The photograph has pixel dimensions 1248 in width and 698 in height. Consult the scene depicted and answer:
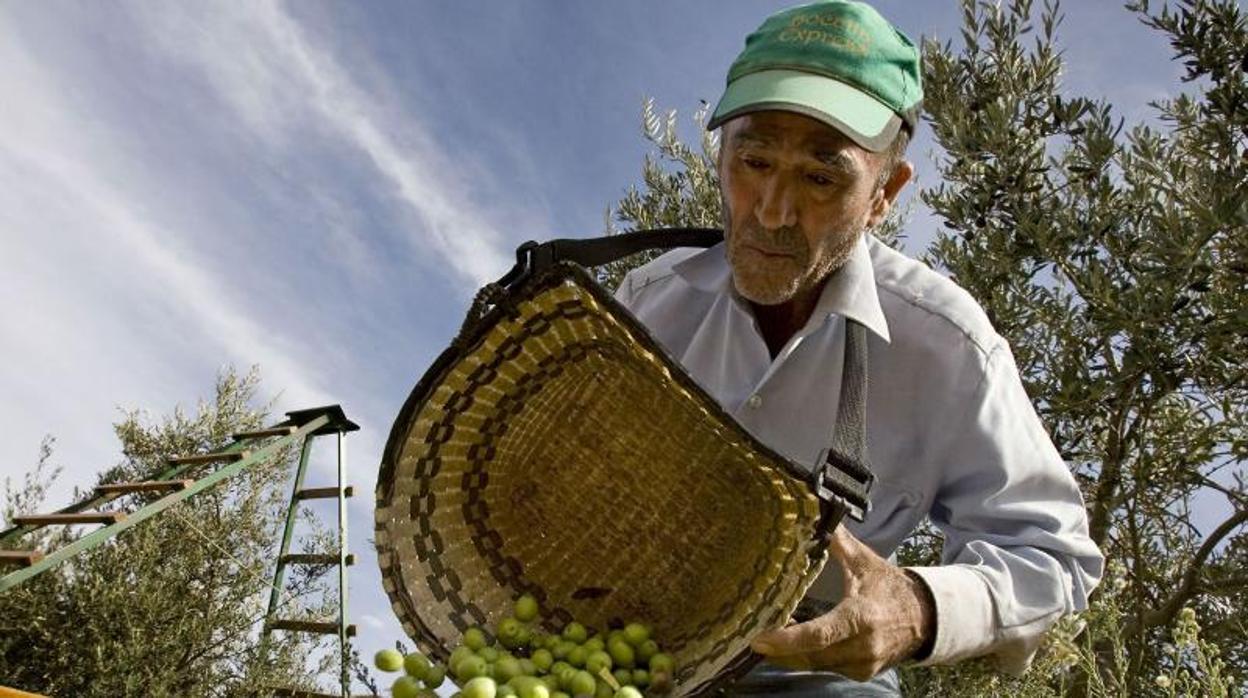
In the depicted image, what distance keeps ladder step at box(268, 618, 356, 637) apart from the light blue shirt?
5464 mm

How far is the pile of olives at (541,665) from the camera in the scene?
1.95 meters

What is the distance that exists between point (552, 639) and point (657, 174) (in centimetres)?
618

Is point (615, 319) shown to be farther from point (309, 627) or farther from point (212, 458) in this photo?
point (309, 627)

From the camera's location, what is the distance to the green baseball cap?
2193 mm

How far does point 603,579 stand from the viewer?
2439mm

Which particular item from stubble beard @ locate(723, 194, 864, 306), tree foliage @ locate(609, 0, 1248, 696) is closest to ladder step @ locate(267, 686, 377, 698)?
tree foliage @ locate(609, 0, 1248, 696)

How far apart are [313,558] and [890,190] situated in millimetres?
6110

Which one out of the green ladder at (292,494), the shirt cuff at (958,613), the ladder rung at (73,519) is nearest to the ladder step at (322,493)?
the green ladder at (292,494)

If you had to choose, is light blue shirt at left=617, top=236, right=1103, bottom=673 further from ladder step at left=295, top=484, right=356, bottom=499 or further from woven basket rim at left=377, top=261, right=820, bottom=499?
ladder step at left=295, top=484, right=356, bottom=499

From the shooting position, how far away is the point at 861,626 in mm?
1755

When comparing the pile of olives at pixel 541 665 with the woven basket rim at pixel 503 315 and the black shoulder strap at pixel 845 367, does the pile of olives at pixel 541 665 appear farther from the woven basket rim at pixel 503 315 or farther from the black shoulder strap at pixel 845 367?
the black shoulder strap at pixel 845 367

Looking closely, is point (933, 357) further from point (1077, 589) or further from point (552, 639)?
point (552, 639)

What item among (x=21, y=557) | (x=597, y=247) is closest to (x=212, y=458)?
(x=21, y=557)

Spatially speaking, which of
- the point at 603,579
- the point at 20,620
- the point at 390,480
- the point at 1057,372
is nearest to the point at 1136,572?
the point at 1057,372
